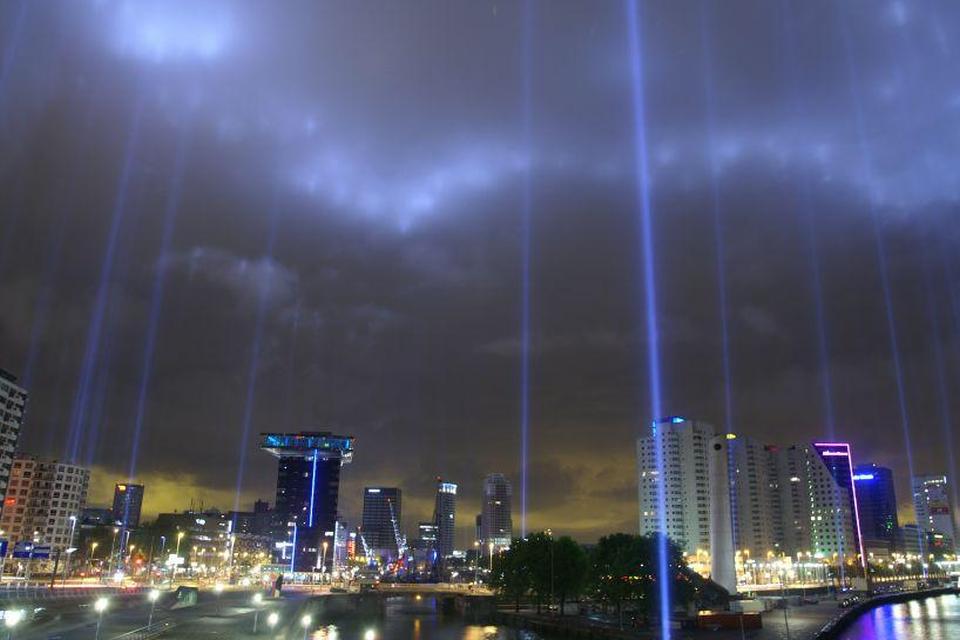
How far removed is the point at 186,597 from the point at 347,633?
2317 centimetres

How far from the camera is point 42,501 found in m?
176

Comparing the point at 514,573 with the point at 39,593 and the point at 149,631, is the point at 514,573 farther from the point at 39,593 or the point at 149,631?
the point at 39,593

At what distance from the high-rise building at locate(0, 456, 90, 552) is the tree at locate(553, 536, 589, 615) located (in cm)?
12432

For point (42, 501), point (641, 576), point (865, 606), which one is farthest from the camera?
point (42, 501)

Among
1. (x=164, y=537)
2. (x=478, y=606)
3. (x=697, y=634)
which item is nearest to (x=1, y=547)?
(x=697, y=634)

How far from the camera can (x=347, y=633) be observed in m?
94.8

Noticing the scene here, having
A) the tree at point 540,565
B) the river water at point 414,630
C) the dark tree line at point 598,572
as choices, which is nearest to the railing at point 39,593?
the river water at point 414,630

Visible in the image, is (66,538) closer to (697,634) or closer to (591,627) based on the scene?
(591,627)

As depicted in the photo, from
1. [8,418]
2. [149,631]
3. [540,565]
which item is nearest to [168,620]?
[149,631]

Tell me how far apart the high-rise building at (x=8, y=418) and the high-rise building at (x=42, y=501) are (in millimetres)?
28692

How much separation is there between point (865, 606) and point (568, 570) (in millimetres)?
57320

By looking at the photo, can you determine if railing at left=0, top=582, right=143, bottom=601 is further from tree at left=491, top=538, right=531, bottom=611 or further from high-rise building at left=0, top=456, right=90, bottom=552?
high-rise building at left=0, top=456, right=90, bottom=552

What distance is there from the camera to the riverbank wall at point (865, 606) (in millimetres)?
82769

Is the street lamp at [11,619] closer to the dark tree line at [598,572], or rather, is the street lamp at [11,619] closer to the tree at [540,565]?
the dark tree line at [598,572]
